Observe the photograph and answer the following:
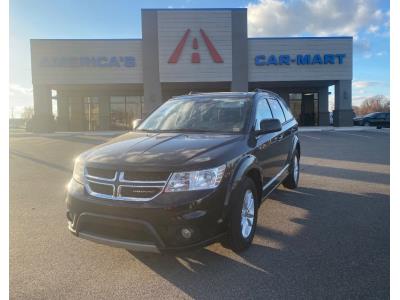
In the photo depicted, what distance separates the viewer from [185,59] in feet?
94.0

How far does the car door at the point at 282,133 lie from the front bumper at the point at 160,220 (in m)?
2.43

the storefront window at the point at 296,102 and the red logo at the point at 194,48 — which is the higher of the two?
the red logo at the point at 194,48

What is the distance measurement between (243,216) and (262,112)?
1.88 metres

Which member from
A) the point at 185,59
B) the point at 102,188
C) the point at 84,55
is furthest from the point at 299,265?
the point at 84,55

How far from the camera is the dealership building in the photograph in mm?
28578

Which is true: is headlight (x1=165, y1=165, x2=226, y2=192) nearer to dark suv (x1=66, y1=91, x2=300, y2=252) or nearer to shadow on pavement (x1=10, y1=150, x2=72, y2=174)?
dark suv (x1=66, y1=91, x2=300, y2=252)

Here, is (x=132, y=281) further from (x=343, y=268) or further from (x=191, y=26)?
(x=191, y=26)

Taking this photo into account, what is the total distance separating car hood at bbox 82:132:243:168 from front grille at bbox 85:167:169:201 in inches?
3.8

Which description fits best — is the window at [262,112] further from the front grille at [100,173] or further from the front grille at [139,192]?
the front grille at [100,173]

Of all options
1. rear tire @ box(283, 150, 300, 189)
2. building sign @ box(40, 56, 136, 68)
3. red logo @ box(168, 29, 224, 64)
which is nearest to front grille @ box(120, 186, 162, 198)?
rear tire @ box(283, 150, 300, 189)

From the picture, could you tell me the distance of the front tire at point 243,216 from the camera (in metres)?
3.80

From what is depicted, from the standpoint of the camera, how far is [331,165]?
410 inches

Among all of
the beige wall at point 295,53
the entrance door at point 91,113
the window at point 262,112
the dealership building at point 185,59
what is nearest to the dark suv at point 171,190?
the window at point 262,112

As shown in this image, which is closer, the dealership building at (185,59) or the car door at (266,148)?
the car door at (266,148)
